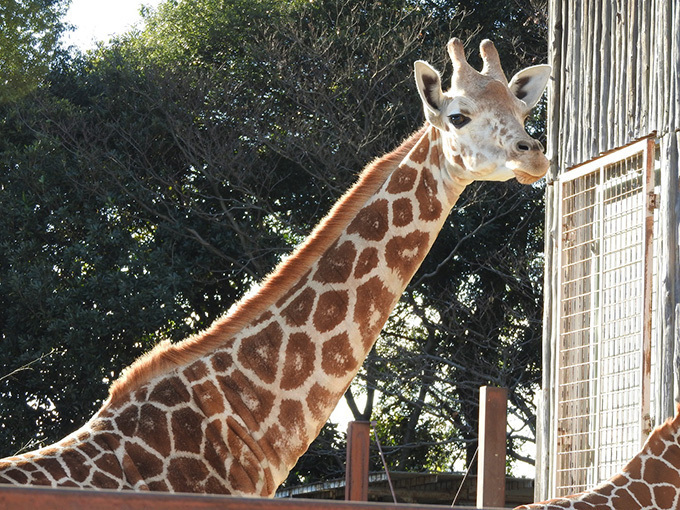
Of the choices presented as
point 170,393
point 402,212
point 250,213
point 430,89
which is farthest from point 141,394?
point 250,213

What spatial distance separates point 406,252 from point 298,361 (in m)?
0.83

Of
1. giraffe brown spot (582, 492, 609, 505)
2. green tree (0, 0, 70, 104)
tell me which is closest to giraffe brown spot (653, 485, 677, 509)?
giraffe brown spot (582, 492, 609, 505)

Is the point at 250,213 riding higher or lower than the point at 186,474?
higher

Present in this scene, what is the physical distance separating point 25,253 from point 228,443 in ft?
39.2

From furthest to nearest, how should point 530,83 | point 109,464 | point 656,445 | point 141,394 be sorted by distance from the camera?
point 530,83
point 656,445
point 141,394
point 109,464

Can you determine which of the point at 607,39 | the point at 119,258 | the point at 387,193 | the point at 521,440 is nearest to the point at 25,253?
the point at 119,258

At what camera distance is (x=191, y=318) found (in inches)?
647

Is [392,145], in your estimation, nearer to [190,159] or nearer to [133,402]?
[190,159]

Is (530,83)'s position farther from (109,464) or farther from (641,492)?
(109,464)

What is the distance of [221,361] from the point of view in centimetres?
465

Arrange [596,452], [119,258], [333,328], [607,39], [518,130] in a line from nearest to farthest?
1. [333,328]
2. [518,130]
3. [596,452]
4. [607,39]
5. [119,258]

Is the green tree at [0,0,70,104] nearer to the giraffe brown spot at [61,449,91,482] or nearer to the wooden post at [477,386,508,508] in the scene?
the wooden post at [477,386,508,508]

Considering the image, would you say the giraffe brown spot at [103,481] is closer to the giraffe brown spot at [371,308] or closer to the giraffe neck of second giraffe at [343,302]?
the giraffe neck of second giraffe at [343,302]

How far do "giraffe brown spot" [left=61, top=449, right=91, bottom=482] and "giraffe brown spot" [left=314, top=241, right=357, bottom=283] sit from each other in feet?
4.65
